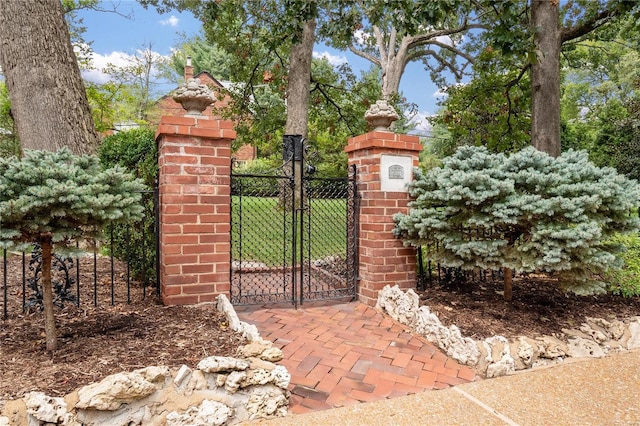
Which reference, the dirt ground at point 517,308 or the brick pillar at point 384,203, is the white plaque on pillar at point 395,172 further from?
the dirt ground at point 517,308

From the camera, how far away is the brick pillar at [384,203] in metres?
3.74

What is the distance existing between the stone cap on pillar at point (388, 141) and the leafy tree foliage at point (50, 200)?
88.0 inches

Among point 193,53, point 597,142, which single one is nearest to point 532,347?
point 597,142

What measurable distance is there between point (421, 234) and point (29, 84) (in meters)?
4.46

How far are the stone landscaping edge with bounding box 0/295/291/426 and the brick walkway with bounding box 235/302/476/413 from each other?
0.75 ft

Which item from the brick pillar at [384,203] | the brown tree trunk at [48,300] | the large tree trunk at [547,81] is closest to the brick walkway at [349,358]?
the brick pillar at [384,203]

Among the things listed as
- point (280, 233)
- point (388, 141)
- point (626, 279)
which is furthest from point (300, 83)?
point (626, 279)

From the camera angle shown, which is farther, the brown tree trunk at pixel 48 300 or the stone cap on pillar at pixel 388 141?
the stone cap on pillar at pixel 388 141

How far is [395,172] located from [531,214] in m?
1.24

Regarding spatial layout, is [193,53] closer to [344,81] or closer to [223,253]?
[344,81]

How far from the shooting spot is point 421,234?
3.49 meters

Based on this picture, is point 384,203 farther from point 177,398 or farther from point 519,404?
point 177,398

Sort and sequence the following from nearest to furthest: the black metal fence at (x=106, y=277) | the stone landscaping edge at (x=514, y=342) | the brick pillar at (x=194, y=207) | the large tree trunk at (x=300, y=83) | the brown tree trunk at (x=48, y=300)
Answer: the brown tree trunk at (x=48, y=300) < the stone landscaping edge at (x=514, y=342) < the black metal fence at (x=106, y=277) < the brick pillar at (x=194, y=207) < the large tree trunk at (x=300, y=83)

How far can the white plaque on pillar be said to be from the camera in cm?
375
